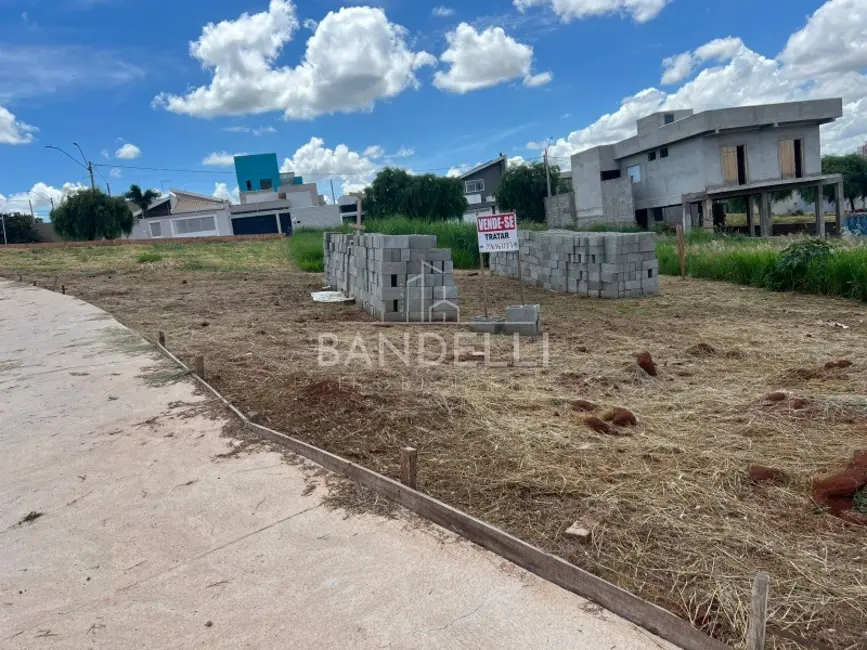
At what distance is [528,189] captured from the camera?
4600cm

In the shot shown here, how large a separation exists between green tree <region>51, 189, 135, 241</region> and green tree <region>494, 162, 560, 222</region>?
2937 centimetres

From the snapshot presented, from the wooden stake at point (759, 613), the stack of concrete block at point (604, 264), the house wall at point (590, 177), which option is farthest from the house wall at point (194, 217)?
the wooden stake at point (759, 613)

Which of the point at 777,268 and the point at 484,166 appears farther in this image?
the point at 484,166

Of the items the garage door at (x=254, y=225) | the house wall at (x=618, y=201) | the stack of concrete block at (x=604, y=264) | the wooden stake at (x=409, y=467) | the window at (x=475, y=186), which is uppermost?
the window at (x=475, y=186)

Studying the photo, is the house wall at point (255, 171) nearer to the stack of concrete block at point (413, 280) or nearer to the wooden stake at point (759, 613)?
the stack of concrete block at point (413, 280)

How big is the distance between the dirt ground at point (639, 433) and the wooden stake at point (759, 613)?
6.5 inches

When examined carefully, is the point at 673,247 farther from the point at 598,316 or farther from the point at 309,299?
the point at 309,299

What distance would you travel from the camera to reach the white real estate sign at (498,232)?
864cm

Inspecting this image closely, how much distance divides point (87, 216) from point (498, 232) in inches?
1787

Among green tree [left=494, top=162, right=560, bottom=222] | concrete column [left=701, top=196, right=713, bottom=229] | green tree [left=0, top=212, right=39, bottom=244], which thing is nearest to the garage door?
green tree [left=0, top=212, right=39, bottom=244]

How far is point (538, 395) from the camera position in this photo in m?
5.37

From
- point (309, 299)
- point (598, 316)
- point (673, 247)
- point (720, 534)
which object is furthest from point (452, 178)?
point (720, 534)

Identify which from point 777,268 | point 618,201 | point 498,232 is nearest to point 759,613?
point 498,232

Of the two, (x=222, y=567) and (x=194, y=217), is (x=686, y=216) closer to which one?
(x=222, y=567)
